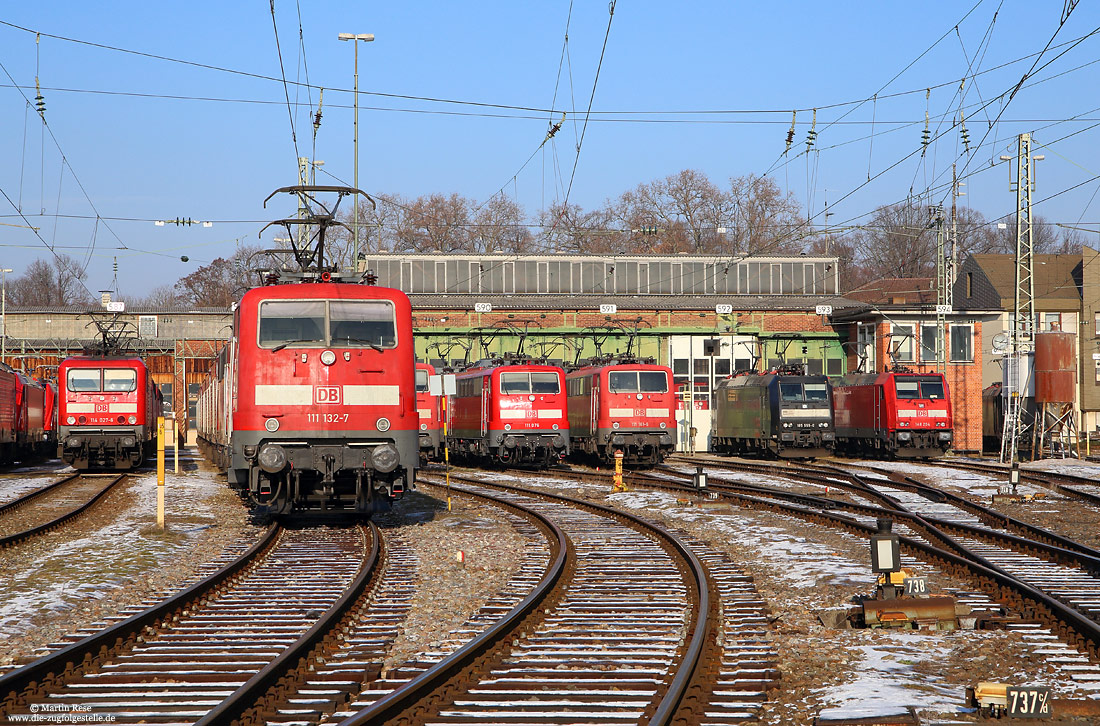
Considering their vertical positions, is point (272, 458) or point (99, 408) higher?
point (99, 408)

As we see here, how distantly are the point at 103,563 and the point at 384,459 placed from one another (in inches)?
142

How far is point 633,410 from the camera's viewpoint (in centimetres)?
3162

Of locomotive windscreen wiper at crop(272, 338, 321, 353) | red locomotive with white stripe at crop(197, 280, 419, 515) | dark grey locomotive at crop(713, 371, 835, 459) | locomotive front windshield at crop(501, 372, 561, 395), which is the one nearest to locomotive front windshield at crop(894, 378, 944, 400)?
dark grey locomotive at crop(713, 371, 835, 459)

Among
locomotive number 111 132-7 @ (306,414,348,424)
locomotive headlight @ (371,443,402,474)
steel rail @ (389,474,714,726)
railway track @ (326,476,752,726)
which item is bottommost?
railway track @ (326,476,752,726)

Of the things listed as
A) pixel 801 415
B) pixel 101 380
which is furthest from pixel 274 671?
pixel 801 415

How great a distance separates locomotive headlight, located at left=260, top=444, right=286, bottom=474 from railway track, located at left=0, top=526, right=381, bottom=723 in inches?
86.5

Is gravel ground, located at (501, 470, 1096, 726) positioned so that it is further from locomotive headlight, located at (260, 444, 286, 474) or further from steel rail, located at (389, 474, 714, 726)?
locomotive headlight, located at (260, 444, 286, 474)

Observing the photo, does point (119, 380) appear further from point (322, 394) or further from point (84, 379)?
point (322, 394)

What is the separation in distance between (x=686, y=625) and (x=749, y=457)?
33633 mm

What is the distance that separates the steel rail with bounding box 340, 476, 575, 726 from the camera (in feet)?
20.0

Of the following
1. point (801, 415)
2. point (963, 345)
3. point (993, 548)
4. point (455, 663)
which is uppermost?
point (963, 345)

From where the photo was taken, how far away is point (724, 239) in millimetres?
72250

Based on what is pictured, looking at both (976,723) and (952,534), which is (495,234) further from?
(976,723)

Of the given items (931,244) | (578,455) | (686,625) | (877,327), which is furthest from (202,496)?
(931,244)
